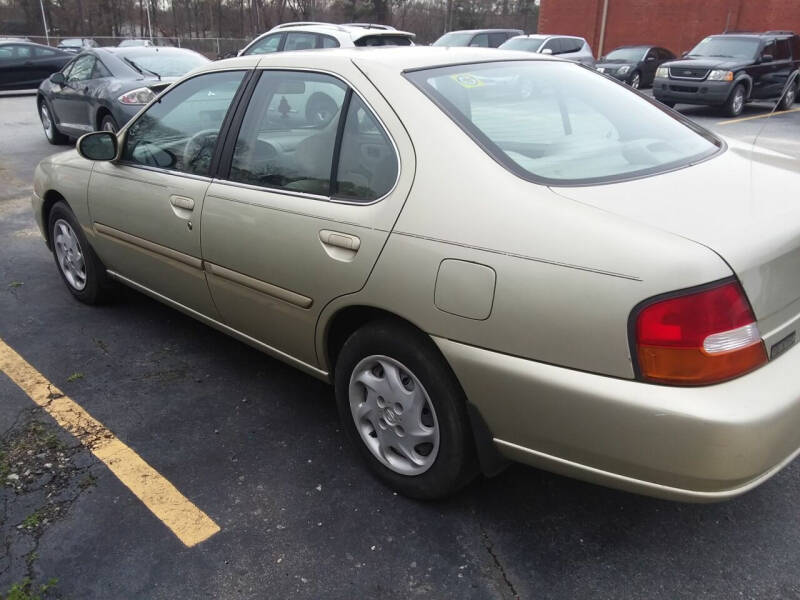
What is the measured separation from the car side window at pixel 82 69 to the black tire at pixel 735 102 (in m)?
11.8

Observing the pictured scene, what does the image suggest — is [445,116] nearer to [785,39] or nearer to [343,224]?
[343,224]

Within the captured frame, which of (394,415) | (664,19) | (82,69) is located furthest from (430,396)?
(664,19)

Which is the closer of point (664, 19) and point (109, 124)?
point (109, 124)

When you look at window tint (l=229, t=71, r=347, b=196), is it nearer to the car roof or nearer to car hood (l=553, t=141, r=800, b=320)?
the car roof

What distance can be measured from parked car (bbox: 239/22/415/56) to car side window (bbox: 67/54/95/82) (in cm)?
215

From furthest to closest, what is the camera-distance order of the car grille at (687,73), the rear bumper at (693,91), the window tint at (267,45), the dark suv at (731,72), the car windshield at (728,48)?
1. the car windshield at (728,48)
2. the car grille at (687,73)
3. the dark suv at (731,72)
4. the rear bumper at (693,91)
5. the window tint at (267,45)

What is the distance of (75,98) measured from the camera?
9.58 meters

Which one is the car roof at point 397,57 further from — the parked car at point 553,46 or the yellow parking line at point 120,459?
the parked car at point 553,46

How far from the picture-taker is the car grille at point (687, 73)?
1395cm

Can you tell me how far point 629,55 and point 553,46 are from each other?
4.55 metres

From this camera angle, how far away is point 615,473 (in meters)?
1.95

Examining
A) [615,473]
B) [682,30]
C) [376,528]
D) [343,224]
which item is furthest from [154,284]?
[682,30]

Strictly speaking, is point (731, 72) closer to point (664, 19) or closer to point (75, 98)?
point (75, 98)

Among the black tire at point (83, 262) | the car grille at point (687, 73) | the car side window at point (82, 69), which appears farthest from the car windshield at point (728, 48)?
the black tire at point (83, 262)
